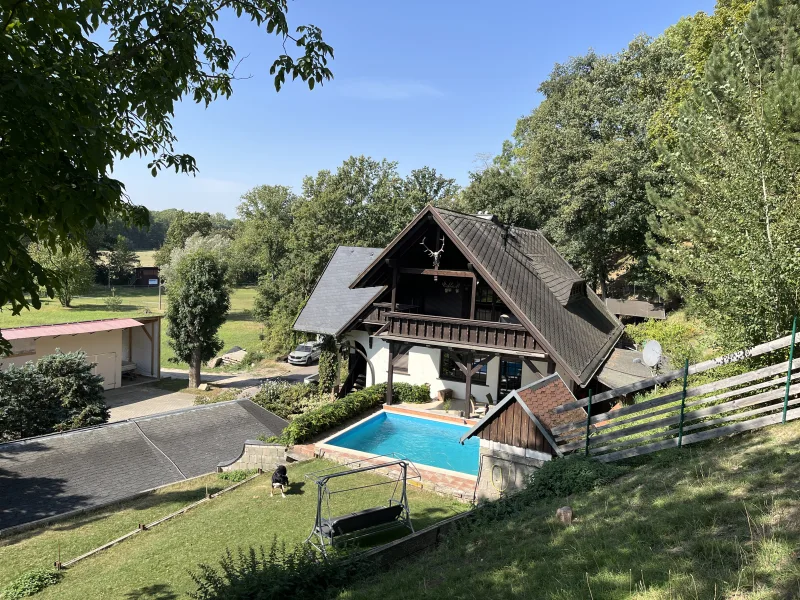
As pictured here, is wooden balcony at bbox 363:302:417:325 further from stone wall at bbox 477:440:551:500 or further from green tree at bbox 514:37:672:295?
green tree at bbox 514:37:672:295

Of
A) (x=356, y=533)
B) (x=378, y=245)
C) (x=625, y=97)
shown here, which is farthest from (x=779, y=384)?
(x=378, y=245)

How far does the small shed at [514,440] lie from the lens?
10445mm

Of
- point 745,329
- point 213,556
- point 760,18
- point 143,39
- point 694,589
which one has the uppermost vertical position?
point 760,18

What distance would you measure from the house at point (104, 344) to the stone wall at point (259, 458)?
11685 mm

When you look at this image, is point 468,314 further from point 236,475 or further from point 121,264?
point 121,264

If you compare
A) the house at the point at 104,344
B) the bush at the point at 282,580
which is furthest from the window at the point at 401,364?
the bush at the point at 282,580

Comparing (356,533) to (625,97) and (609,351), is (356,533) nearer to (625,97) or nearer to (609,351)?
(609,351)

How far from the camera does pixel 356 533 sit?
9.38 metres

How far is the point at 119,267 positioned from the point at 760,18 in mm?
79410

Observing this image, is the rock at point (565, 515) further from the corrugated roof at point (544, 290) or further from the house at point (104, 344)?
the house at point (104, 344)

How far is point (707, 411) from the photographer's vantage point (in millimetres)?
8578

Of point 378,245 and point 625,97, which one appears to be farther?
point 378,245

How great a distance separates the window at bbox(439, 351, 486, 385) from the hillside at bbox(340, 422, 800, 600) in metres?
11.5

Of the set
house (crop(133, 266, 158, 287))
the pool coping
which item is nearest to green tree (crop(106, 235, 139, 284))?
house (crop(133, 266, 158, 287))
